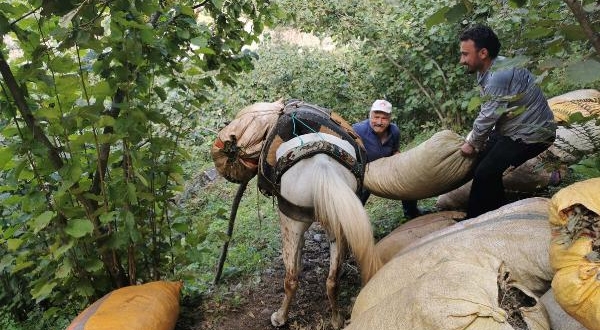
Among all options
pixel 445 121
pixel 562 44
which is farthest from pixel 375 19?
pixel 562 44

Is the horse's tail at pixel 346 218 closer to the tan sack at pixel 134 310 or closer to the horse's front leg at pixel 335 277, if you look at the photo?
the horse's front leg at pixel 335 277

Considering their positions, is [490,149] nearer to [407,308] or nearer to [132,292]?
Result: [407,308]

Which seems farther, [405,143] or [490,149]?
[405,143]

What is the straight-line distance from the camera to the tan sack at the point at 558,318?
5.34ft

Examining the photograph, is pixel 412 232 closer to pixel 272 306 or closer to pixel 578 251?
pixel 272 306

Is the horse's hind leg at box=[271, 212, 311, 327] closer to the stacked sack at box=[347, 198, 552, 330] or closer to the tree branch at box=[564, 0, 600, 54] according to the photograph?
the stacked sack at box=[347, 198, 552, 330]

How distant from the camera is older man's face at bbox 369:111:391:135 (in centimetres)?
431

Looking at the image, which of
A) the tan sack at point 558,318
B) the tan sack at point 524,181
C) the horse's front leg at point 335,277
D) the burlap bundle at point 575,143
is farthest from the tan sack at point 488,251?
the tan sack at point 524,181

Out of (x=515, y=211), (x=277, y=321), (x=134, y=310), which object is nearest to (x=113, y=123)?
(x=134, y=310)

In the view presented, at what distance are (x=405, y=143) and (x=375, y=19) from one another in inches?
85.0

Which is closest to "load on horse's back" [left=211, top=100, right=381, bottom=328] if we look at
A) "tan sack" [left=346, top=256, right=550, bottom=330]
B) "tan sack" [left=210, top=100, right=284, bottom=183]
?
"tan sack" [left=210, top=100, right=284, bottom=183]

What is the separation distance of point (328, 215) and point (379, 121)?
1737mm

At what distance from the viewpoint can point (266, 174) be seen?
330 centimetres

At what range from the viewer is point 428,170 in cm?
342
